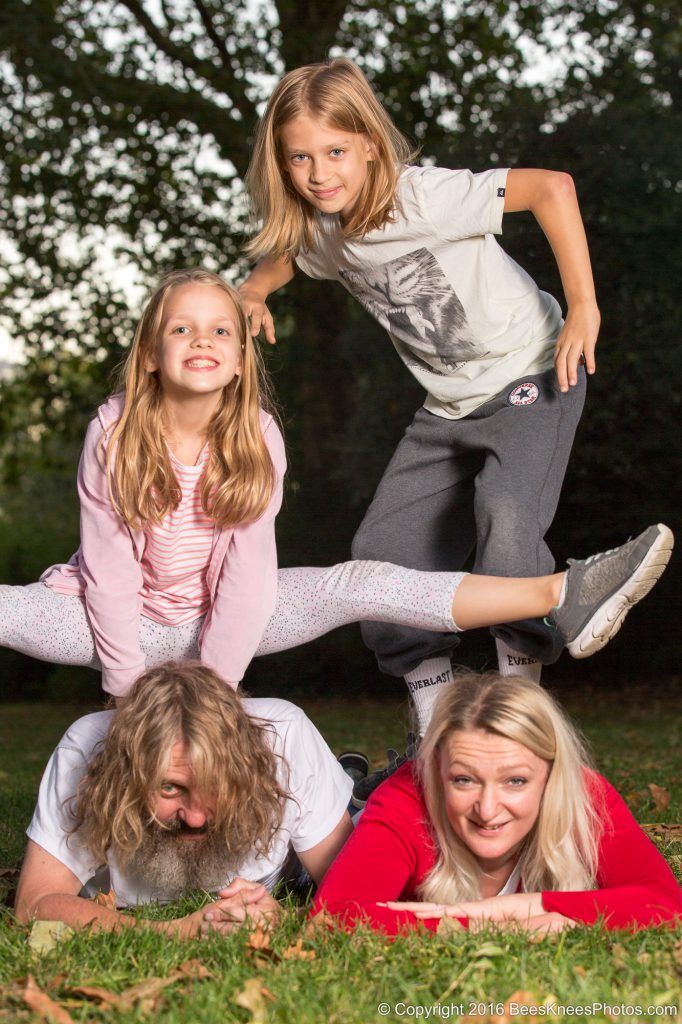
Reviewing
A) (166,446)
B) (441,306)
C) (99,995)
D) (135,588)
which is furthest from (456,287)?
(99,995)

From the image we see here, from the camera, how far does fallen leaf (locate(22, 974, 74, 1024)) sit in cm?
208

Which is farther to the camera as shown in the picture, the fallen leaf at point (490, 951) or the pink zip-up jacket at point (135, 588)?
the pink zip-up jacket at point (135, 588)

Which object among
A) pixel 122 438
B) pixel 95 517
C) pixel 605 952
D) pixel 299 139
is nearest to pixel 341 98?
pixel 299 139

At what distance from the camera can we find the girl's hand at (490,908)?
Answer: 2613 millimetres

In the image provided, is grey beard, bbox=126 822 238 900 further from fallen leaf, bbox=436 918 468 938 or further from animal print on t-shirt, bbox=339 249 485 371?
animal print on t-shirt, bbox=339 249 485 371

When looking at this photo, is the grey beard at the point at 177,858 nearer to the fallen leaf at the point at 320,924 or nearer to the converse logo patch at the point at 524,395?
the fallen leaf at the point at 320,924

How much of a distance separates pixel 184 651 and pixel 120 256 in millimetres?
8281

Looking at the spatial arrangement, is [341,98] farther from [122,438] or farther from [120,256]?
[120,256]

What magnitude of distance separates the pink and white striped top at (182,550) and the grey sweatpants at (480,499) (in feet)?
2.00

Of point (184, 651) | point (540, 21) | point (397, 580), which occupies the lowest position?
point (184, 651)

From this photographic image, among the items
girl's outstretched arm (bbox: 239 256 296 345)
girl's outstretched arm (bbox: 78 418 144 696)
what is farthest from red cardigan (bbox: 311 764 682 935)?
girl's outstretched arm (bbox: 239 256 296 345)

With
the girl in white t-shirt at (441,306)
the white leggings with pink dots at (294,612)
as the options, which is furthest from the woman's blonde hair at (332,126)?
the white leggings with pink dots at (294,612)

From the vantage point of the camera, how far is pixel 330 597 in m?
3.36

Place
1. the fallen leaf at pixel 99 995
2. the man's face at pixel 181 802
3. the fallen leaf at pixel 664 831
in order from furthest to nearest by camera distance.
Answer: the fallen leaf at pixel 664 831 → the man's face at pixel 181 802 → the fallen leaf at pixel 99 995
